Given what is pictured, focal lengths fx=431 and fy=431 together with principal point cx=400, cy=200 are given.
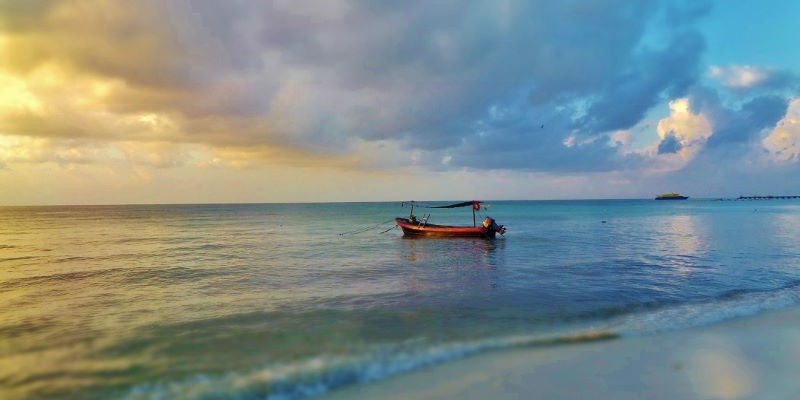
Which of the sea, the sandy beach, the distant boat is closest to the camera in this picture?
the sandy beach

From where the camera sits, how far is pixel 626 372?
30.7ft

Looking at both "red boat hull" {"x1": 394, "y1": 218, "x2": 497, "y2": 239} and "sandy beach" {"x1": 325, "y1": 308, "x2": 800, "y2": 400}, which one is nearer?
"sandy beach" {"x1": 325, "y1": 308, "x2": 800, "y2": 400}

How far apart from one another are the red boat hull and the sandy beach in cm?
2862

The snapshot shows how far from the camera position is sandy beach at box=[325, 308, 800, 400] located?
8.45 metres

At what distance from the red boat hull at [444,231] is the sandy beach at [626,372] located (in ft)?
93.9

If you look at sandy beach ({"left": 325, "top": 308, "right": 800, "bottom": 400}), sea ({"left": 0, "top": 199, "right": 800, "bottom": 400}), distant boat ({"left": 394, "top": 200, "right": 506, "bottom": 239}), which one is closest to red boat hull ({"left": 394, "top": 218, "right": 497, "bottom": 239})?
distant boat ({"left": 394, "top": 200, "right": 506, "bottom": 239})

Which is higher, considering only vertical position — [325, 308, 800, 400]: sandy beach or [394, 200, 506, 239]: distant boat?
[394, 200, 506, 239]: distant boat

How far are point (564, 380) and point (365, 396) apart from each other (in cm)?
415

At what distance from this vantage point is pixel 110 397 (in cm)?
921

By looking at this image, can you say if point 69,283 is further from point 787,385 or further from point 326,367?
point 787,385

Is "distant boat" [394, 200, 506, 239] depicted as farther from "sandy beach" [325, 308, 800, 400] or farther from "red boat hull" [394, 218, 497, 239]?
"sandy beach" [325, 308, 800, 400]

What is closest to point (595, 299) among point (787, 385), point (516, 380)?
point (787, 385)

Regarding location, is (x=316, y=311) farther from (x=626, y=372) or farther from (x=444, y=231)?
(x=444, y=231)

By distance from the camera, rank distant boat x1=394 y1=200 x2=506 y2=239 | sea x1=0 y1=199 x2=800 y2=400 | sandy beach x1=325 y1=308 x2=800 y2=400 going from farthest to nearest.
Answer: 1. distant boat x1=394 y1=200 x2=506 y2=239
2. sea x1=0 y1=199 x2=800 y2=400
3. sandy beach x1=325 y1=308 x2=800 y2=400
